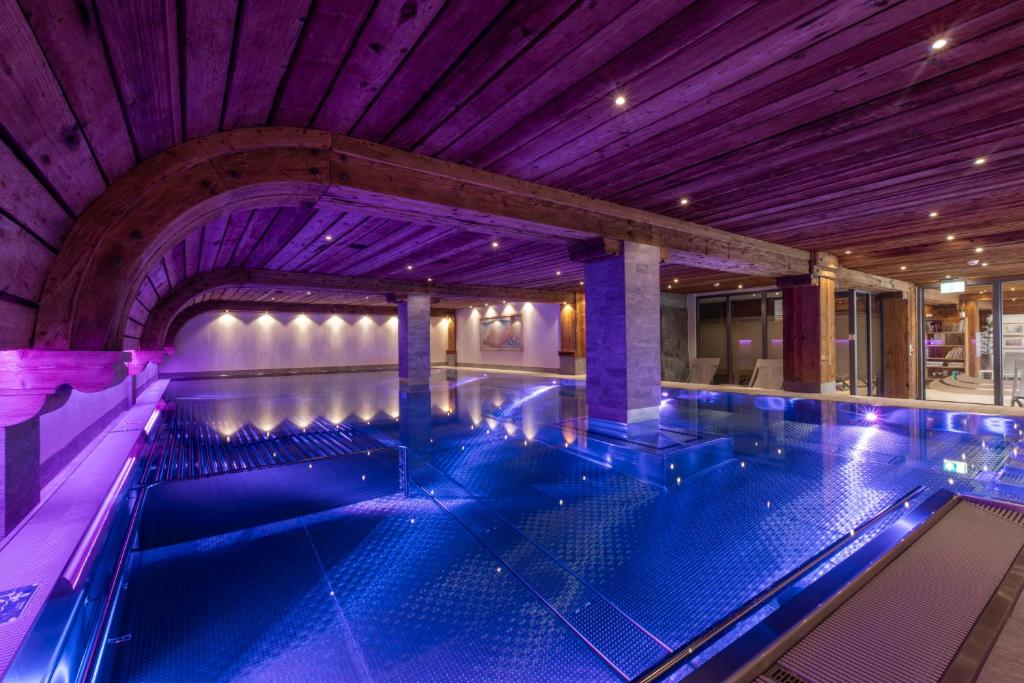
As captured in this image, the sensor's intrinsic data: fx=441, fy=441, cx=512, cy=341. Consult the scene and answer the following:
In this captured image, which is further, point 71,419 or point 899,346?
point 899,346

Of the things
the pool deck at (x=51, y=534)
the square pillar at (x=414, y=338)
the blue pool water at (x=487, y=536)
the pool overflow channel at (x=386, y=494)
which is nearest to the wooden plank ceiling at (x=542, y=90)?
the pool deck at (x=51, y=534)

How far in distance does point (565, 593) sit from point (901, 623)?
1.39 meters

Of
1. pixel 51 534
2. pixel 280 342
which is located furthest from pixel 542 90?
pixel 280 342

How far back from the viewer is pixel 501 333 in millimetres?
19609

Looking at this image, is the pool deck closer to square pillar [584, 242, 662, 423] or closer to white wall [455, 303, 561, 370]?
square pillar [584, 242, 662, 423]

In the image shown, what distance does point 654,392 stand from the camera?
6.41 meters

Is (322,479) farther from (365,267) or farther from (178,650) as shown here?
(365,267)

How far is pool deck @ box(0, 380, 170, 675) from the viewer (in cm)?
218

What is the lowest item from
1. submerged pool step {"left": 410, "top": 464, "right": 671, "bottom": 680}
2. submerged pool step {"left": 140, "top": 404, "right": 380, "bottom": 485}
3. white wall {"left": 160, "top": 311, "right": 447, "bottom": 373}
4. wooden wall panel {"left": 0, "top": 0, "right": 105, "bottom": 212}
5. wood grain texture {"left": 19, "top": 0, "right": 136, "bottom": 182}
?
submerged pool step {"left": 410, "top": 464, "right": 671, "bottom": 680}

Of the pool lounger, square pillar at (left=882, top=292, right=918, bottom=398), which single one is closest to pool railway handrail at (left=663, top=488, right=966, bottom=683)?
the pool lounger

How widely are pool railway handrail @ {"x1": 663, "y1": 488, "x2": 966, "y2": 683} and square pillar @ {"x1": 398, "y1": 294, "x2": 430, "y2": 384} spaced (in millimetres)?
11649

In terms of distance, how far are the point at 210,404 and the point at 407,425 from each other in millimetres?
5726

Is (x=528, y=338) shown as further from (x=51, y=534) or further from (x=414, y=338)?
(x=51, y=534)

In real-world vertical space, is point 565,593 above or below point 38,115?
below
